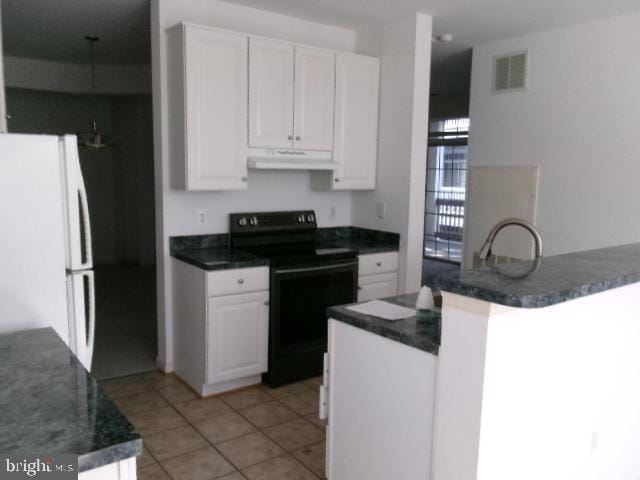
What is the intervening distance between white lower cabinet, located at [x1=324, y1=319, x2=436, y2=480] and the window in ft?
18.6

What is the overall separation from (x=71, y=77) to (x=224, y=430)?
16.2 feet

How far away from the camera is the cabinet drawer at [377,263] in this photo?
3885 mm

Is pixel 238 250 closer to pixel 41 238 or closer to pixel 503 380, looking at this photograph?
pixel 41 238

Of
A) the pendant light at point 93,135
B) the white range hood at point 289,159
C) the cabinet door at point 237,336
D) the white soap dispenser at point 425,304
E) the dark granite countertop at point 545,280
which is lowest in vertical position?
the cabinet door at point 237,336

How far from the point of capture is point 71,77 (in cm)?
618

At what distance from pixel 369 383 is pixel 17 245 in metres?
1.40

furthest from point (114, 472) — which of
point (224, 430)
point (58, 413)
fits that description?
point (224, 430)

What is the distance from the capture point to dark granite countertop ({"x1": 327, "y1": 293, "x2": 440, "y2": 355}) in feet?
5.88

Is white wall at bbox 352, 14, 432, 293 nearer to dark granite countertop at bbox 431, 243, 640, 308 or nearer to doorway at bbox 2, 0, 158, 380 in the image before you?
doorway at bbox 2, 0, 158, 380

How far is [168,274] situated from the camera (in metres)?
3.68

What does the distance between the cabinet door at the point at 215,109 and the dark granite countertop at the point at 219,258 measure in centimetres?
43

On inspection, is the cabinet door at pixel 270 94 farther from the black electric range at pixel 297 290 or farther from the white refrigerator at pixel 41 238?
the white refrigerator at pixel 41 238

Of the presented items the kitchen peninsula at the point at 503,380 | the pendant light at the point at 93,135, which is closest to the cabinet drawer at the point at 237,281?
the kitchen peninsula at the point at 503,380

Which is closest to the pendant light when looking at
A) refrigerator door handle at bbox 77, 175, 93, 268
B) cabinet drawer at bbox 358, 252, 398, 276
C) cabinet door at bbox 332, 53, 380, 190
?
cabinet door at bbox 332, 53, 380, 190
